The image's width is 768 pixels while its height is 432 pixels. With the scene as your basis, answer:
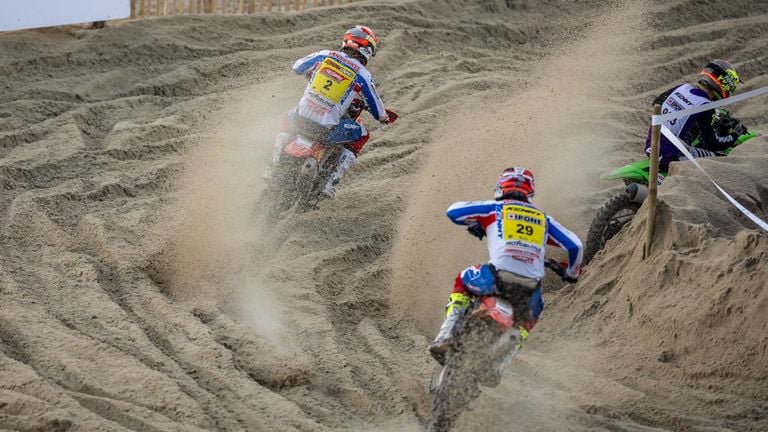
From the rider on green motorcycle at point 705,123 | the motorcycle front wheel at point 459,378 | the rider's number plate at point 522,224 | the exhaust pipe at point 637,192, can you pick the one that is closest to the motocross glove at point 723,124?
the rider on green motorcycle at point 705,123

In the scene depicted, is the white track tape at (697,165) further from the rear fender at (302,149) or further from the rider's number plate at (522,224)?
the rear fender at (302,149)

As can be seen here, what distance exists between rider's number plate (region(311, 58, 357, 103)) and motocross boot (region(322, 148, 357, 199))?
541 mm

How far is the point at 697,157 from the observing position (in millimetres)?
9719

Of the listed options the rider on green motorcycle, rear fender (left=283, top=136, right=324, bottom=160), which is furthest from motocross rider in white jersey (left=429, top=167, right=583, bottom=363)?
rear fender (left=283, top=136, right=324, bottom=160)

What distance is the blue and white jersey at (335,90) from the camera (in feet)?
33.7

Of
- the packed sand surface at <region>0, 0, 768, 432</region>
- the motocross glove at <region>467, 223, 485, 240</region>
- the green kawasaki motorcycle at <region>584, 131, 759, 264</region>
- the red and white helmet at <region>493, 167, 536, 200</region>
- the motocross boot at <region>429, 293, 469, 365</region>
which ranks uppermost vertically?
the red and white helmet at <region>493, 167, 536, 200</region>

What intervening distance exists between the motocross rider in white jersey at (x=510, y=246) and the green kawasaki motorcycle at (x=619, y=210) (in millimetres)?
1775

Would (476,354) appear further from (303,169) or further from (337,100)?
(337,100)

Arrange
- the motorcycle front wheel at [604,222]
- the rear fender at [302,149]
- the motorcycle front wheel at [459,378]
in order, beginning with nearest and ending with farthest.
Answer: the motorcycle front wheel at [459,378], the motorcycle front wheel at [604,222], the rear fender at [302,149]

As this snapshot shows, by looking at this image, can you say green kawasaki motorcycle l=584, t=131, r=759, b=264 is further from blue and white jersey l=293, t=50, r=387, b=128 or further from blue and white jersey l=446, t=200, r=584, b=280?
blue and white jersey l=293, t=50, r=387, b=128

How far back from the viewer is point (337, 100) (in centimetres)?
1032

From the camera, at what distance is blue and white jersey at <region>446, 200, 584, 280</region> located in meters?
7.22

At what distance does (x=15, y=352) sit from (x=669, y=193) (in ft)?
17.1

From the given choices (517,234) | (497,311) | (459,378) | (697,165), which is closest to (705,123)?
(697,165)
